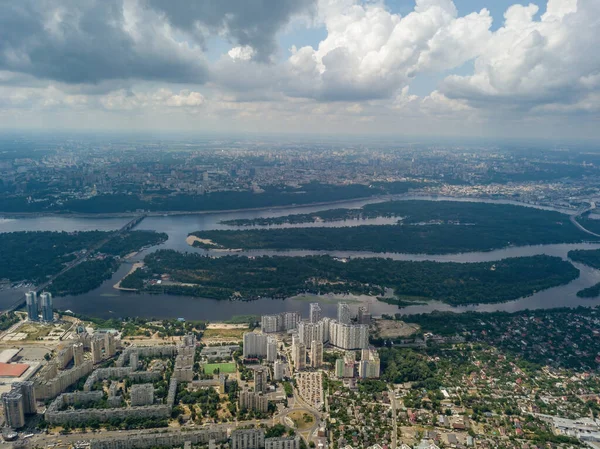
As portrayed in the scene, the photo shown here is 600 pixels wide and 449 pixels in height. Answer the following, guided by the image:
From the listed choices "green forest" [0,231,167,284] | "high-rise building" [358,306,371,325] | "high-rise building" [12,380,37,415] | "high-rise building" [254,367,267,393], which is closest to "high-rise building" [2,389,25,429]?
"high-rise building" [12,380,37,415]

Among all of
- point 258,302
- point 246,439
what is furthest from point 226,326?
point 246,439

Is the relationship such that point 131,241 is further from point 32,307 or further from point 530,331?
point 530,331

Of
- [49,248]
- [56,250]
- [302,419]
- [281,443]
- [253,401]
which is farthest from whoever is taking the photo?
[49,248]

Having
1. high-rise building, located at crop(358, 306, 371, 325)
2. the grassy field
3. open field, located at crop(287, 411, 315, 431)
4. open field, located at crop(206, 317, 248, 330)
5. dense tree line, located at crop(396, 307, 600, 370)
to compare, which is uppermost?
high-rise building, located at crop(358, 306, 371, 325)

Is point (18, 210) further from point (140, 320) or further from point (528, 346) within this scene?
point (528, 346)

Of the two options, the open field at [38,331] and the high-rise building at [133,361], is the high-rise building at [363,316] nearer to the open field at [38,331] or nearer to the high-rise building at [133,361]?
the high-rise building at [133,361]

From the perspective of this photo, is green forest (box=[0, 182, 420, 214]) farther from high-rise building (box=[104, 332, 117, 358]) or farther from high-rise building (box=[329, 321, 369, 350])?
high-rise building (box=[329, 321, 369, 350])
